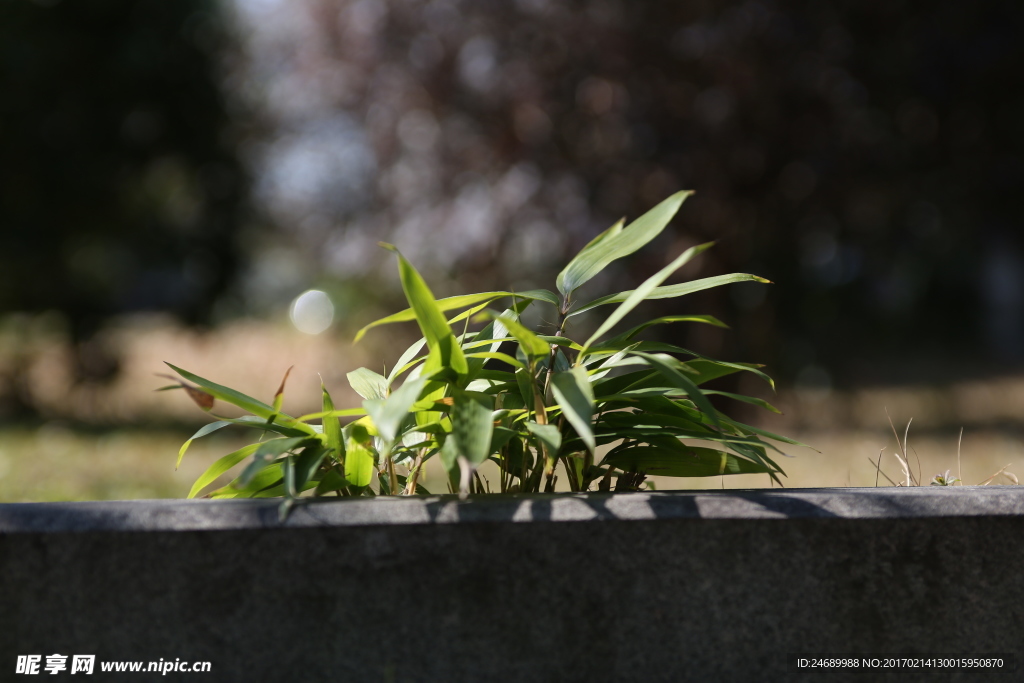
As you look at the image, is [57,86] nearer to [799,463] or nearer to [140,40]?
[140,40]

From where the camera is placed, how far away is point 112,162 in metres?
7.15

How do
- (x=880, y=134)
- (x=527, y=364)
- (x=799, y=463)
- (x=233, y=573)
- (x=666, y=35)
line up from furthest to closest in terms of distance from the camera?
(x=880, y=134), (x=666, y=35), (x=799, y=463), (x=527, y=364), (x=233, y=573)

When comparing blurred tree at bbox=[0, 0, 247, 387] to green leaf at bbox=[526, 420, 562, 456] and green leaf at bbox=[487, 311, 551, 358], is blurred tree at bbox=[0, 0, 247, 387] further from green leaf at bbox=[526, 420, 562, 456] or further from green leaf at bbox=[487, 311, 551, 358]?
green leaf at bbox=[526, 420, 562, 456]

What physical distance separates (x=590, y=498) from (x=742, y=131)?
5.30m

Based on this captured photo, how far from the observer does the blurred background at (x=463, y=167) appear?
598cm

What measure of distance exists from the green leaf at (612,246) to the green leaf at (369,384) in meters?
0.41

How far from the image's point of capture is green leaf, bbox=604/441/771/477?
1479 mm

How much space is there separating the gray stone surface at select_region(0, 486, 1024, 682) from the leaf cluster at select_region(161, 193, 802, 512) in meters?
0.13

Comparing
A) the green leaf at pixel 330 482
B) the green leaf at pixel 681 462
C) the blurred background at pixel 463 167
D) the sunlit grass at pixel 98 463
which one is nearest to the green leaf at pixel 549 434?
the green leaf at pixel 681 462

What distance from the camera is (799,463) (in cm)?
446

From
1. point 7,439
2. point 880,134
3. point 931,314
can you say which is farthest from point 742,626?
point 931,314

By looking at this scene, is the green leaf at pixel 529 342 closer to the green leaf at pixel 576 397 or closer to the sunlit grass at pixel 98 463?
the green leaf at pixel 576 397

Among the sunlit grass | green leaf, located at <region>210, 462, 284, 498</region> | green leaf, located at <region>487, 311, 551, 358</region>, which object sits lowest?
green leaf, located at <region>210, 462, 284, 498</region>

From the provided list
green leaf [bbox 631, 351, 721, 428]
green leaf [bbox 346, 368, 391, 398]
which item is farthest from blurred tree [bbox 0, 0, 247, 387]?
green leaf [bbox 631, 351, 721, 428]
